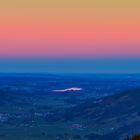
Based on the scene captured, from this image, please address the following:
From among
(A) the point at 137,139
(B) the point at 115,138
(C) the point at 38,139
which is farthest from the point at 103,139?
(A) the point at 137,139

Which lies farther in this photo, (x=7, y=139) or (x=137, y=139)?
(x=7, y=139)

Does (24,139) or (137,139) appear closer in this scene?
(137,139)

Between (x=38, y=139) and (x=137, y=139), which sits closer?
(x=137, y=139)

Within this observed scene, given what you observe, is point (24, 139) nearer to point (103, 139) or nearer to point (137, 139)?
point (103, 139)

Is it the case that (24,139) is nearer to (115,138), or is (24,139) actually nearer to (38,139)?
(38,139)

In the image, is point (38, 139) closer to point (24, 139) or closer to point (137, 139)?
point (24, 139)

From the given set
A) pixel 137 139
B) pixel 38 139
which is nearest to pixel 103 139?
pixel 38 139
